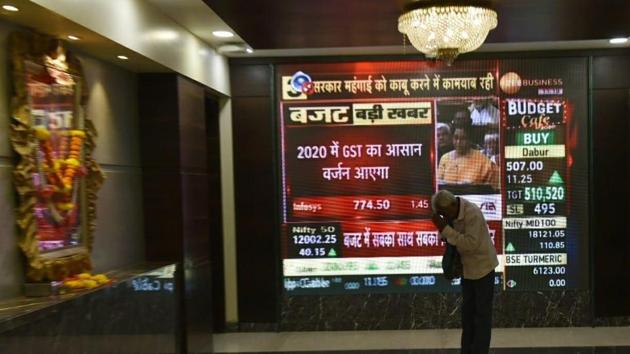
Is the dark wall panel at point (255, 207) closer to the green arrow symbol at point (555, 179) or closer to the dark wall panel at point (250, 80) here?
the dark wall panel at point (250, 80)

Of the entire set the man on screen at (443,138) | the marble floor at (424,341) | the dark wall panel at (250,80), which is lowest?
the marble floor at (424,341)

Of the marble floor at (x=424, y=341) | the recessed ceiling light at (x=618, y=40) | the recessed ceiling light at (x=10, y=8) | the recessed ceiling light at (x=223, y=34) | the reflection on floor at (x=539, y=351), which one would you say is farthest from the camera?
the recessed ceiling light at (x=618, y=40)

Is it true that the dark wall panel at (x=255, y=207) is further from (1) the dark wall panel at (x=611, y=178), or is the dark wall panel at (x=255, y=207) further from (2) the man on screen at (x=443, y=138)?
(1) the dark wall panel at (x=611, y=178)

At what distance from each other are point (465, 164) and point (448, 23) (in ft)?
8.66

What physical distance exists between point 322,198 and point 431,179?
3.55ft

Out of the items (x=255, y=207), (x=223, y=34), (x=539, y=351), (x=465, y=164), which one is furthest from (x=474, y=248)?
(x=223, y=34)

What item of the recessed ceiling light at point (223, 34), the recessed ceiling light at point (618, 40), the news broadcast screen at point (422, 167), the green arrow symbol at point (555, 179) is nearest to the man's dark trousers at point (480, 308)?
the news broadcast screen at point (422, 167)

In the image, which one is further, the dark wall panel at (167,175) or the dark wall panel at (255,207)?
the dark wall panel at (255,207)

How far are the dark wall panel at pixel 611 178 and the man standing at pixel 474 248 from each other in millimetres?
2089

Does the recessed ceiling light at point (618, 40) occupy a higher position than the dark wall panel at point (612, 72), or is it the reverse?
the recessed ceiling light at point (618, 40)

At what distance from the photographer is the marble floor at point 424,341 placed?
5555mm

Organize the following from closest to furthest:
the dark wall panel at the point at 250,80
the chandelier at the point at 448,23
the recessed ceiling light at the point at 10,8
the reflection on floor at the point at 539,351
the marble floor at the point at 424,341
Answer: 1. the recessed ceiling light at the point at 10,8
2. the chandelier at the point at 448,23
3. the reflection on floor at the point at 539,351
4. the marble floor at the point at 424,341
5. the dark wall panel at the point at 250,80

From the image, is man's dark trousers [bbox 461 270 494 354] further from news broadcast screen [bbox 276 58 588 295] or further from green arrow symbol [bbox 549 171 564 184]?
green arrow symbol [bbox 549 171 564 184]

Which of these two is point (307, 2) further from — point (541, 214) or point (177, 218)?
point (541, 214)
